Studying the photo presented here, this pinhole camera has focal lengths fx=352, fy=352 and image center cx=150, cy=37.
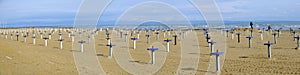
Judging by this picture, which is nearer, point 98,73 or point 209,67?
point 98,73

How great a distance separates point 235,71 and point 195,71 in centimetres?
128

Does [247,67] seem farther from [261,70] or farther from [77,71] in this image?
[77,71]

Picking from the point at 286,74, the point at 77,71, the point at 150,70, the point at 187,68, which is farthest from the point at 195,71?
the point at 77,71

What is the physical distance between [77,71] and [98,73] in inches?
26.5

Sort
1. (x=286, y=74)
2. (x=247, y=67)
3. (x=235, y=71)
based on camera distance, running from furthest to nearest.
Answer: (x=247, y=67) < (x=235, y=71) < (x=286, y=74)

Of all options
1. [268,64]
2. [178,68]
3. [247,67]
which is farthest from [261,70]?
[178,68]

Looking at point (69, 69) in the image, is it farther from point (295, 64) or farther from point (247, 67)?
point (295, 64)

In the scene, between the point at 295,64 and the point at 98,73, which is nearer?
the point at 98,73

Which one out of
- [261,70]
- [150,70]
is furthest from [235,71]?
[150,70]

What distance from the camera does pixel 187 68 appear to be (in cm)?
1222

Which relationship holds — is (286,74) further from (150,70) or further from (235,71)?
(150,70)

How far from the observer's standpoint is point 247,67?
40.0 feet

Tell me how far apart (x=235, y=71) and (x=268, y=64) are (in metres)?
2.27

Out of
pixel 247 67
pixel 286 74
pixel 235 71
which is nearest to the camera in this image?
pixel 286 74
